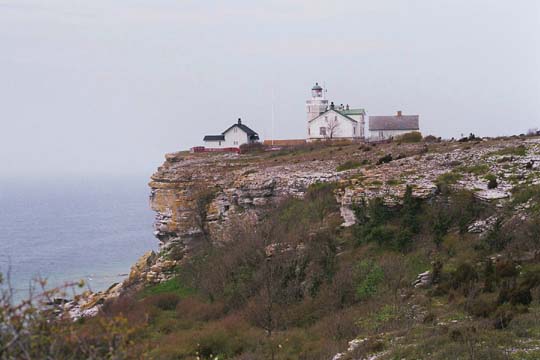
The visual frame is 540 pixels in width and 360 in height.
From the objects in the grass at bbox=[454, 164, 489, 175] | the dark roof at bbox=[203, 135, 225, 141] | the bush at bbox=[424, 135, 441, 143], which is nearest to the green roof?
the dark roof at bbox=[203, 135, 225, 141]

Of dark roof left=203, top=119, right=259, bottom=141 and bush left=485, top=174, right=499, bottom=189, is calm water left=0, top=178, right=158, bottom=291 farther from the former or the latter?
bush left=485, top=174, right=499, bottom=189

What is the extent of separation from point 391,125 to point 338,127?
16.8ft

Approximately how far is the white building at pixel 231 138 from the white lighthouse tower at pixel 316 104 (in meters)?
7.71

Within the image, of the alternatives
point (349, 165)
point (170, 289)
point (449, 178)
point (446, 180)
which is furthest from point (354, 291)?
point (349, 165)

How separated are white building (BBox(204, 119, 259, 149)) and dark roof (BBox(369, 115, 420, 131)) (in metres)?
12.4

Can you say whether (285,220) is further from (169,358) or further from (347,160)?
(169,358)

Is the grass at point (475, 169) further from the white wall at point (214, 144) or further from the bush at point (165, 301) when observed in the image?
the white wall at point (214, 144)

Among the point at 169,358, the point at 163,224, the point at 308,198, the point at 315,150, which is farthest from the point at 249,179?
the point at 169,358

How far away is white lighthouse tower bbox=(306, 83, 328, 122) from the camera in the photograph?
6134cm

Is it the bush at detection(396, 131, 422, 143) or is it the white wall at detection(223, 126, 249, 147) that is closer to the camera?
the bush at detection(396, 131, 422, 143)

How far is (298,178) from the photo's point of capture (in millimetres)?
32719

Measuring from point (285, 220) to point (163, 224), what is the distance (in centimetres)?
1313

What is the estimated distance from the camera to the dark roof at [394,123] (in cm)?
5531

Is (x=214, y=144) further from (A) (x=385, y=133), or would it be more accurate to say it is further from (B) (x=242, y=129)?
(A) (x=385, y=133)
